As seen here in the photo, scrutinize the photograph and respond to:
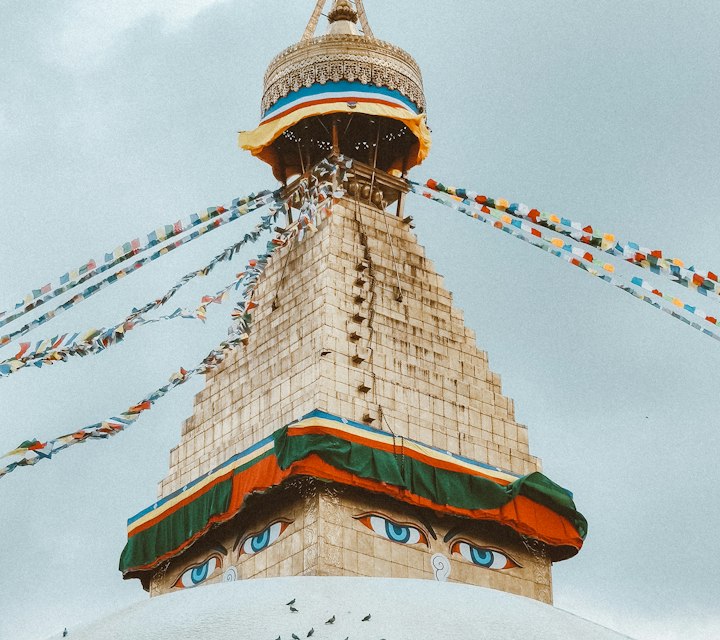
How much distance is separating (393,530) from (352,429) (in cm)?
125

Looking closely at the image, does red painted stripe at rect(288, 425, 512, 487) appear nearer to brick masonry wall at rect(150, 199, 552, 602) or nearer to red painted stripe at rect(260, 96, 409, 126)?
brick masonry wall at rect(150, 199, 552, 602)

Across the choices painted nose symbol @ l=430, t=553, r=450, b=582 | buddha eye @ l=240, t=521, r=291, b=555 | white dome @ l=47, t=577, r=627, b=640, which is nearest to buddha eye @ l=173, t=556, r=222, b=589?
buddha eye @ l=240, t=521, r=291, b=555

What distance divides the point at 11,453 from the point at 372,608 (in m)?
3.97

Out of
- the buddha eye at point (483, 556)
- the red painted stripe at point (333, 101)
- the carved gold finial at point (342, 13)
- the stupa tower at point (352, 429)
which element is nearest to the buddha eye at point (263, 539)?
the stupa tower at point (352, 429)

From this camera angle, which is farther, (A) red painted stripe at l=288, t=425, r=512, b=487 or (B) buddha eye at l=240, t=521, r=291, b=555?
(B) buddha eye at l=240, t=521, r=291, b=555

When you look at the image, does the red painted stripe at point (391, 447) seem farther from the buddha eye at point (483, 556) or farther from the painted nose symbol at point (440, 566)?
the painted nose symbol at point (440, 566)

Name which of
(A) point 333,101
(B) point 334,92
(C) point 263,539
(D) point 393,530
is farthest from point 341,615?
(B) point 334,92

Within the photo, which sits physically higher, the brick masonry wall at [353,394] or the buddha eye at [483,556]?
the brick masonry wall at [353,394]

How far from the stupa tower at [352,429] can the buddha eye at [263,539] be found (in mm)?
20

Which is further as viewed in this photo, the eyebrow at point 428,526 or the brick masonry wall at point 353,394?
the eyebrow at point 428,526

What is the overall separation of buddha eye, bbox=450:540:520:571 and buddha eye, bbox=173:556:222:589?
9.41 feet

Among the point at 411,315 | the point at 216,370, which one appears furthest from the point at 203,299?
the point at 411,315

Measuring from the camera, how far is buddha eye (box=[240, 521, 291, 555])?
1739cm

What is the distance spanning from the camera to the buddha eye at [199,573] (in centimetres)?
1814
